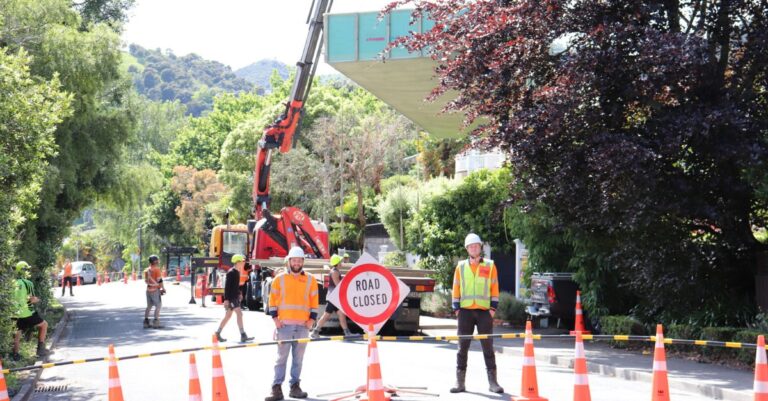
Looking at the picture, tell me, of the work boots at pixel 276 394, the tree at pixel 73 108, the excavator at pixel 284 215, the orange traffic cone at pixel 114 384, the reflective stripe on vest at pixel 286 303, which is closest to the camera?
the orange traffic cone at pixel 114 384

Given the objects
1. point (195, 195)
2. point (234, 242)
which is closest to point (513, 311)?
point (234, 242)

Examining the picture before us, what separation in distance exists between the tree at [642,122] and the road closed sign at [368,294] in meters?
5.54

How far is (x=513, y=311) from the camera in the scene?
24750mm

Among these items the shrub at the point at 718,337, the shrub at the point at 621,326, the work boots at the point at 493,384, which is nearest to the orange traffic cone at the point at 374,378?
the work boots at the point at 493,384

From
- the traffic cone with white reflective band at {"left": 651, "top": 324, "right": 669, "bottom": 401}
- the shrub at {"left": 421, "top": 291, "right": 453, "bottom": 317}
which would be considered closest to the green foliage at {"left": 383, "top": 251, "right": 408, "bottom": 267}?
the shrub at {"left": 421, "top": 291, "right": 453, "bottom": 317}

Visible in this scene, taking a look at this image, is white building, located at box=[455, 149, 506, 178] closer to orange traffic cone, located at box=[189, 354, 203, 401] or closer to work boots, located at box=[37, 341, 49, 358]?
work boots, located at box=[37, 341, 49, 358]

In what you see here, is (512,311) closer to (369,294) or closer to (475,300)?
(475,300)

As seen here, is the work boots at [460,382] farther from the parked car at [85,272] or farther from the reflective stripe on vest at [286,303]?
the parked car at [85,272]

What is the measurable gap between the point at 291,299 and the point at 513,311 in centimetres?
1304

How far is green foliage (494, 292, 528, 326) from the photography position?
24.8 meters

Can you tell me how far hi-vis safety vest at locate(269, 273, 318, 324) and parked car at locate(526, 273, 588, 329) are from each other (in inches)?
402

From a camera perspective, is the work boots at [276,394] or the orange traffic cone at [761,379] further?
the work boots at [276,394]

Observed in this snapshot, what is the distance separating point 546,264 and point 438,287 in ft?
26.9

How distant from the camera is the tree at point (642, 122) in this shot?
15883 millimetres
